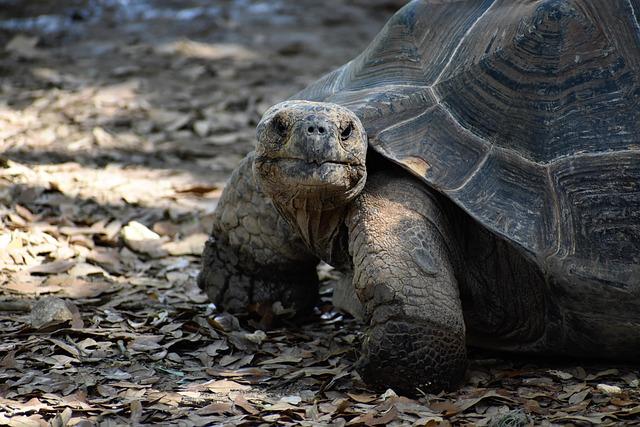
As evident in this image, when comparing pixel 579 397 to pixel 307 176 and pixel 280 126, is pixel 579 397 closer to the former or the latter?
pixel 307 176

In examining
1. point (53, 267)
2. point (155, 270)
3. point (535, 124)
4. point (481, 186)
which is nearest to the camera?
point (481, 186)

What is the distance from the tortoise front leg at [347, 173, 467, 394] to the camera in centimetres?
380

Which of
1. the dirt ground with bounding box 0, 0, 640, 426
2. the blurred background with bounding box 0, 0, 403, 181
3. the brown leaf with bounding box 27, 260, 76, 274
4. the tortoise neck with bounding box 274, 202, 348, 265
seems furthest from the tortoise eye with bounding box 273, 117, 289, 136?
the blurred background with bounding box 0, 0, 403, 181

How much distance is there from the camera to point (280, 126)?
3.83m

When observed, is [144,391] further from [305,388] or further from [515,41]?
[515,41]

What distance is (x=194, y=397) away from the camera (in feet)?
12.4

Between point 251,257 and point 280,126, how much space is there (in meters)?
1.12

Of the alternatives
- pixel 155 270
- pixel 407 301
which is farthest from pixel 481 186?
pixel 155 270

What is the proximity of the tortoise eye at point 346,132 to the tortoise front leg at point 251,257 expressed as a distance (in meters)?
0.81

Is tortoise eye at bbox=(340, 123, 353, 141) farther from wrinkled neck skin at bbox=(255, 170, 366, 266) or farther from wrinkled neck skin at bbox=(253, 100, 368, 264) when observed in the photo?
wrinkled neck skin at bbox=(255, 170, 366, 266)

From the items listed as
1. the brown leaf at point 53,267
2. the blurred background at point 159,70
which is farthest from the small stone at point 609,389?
the blurred background at point 159,70

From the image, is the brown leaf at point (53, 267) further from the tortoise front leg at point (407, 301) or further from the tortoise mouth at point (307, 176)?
the tortoise front leg at point (407, 301)

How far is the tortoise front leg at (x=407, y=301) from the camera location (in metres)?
3.80

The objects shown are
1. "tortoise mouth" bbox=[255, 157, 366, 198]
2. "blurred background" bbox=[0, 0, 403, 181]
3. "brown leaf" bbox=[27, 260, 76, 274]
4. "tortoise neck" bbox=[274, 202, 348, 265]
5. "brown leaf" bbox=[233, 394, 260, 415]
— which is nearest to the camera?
"brown leaf" bbox=[233, 394, 260, 415]
